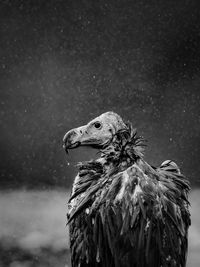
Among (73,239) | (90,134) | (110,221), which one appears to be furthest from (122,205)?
(90,134)

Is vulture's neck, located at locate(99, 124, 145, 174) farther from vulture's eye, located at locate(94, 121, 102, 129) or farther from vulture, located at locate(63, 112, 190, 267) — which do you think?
vulture's eye, located at locate(94, 121, 102, 129)

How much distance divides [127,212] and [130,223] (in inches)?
4.0

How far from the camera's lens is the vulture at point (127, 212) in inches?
173

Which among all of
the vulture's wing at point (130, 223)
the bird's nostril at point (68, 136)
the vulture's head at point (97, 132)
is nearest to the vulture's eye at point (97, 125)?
the vulture's head at point (97, 132)

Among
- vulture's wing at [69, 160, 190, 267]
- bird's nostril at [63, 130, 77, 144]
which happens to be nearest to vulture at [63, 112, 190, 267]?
vulture's wing at [69, 160, 190, 267]

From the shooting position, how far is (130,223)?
439cm

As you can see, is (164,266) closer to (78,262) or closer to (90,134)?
(78,262)

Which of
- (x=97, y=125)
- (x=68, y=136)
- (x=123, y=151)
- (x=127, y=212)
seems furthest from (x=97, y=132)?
(x=127, y=212)

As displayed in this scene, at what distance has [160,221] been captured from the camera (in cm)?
441

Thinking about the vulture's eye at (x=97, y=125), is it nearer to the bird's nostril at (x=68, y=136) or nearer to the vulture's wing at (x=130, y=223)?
the bird's nostril at (x=68, y=136)

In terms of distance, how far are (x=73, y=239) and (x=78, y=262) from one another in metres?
0.22

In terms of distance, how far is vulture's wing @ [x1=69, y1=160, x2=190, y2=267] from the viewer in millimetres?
4383

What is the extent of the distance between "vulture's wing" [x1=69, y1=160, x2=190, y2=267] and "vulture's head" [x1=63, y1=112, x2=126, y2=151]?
0.64 meters

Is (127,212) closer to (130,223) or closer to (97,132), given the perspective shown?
(130,223)
